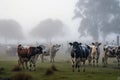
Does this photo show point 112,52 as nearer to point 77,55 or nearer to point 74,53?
point 77,55

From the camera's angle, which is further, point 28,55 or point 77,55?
point 28,55

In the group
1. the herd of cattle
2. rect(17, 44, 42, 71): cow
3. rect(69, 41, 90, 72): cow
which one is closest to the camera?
rect(69, 41, 90, 72): cow

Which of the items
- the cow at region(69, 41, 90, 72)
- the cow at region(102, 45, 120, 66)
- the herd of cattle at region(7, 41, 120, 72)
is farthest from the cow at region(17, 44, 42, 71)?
the cow at region(102, 45, 120, 66)

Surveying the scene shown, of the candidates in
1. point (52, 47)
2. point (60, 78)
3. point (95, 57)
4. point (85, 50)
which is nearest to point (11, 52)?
point (52, 47)

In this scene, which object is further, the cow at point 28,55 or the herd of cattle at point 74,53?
the cow at point 28,55

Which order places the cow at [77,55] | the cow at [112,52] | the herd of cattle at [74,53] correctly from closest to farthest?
1. the cow at [77,55]
2. the herd of cattle at [74,53]
3. the cow at [112,52]

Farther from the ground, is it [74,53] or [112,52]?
[74,53]

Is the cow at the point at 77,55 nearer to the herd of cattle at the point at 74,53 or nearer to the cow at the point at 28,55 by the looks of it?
the herd of cattle at the point at 74,53

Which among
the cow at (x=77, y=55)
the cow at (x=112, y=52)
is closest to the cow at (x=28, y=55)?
the cow at (x=77, y=55)

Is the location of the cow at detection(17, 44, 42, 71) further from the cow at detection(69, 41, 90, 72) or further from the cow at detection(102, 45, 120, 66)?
the cow at detection(102, 45, 120, 66)

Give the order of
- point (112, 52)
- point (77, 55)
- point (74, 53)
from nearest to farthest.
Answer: point (74, 53) → point (77, 55) → point (112, 52)

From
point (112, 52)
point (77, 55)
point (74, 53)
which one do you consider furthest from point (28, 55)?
point (112, 52)

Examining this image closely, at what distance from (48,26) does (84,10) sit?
70.9 meters

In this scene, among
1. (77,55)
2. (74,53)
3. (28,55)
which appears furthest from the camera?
(28,55)
